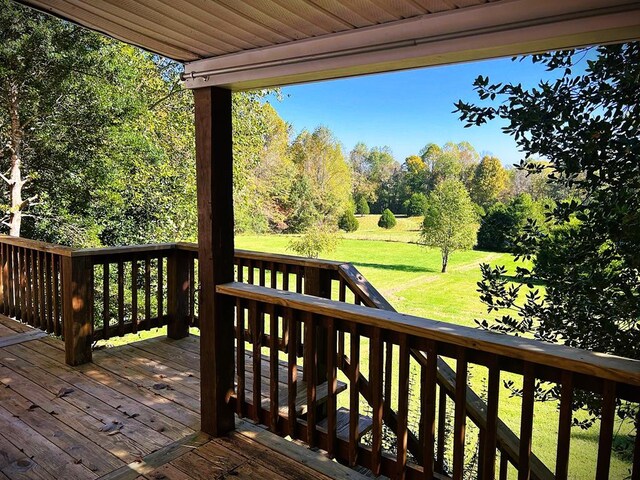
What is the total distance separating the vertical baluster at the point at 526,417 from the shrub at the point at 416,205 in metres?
11.4

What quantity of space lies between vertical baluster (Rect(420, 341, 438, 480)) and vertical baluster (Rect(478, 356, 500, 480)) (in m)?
0.21

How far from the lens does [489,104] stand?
330 centimetres

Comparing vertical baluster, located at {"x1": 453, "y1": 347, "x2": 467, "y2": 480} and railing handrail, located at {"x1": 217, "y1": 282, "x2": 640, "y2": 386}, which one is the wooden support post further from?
vertical baluster, located at {"x1": 453, "y1": 347, "x2": 467, "y2": 480}

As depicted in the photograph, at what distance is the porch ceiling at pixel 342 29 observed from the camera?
4.46 ft

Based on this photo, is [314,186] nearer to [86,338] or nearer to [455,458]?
[86,338]

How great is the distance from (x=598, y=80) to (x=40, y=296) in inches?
190

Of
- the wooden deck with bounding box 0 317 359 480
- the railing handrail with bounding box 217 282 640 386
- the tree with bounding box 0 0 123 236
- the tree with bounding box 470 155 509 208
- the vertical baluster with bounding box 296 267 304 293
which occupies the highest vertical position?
the tree with bounding box 0 0 123 236

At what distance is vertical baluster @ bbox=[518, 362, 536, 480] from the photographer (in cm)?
153

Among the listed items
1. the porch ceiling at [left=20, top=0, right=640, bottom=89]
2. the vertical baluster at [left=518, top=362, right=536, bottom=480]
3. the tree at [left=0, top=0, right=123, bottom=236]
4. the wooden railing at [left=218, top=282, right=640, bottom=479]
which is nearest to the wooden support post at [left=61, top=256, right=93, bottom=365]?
the wooden railing at [left=218, top=282, right=640, bottom=479]

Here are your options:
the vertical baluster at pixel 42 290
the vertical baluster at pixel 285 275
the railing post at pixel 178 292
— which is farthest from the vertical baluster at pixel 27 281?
the vertical baluster at pixel 285 275

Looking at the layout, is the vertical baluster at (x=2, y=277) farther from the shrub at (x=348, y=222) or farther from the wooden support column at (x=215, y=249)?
the shrub at (x=348, y=222)

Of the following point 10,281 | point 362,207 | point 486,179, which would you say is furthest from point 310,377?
point 362,207

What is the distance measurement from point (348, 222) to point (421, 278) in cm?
406

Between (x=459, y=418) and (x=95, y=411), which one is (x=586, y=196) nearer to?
(x=459, y=418)
